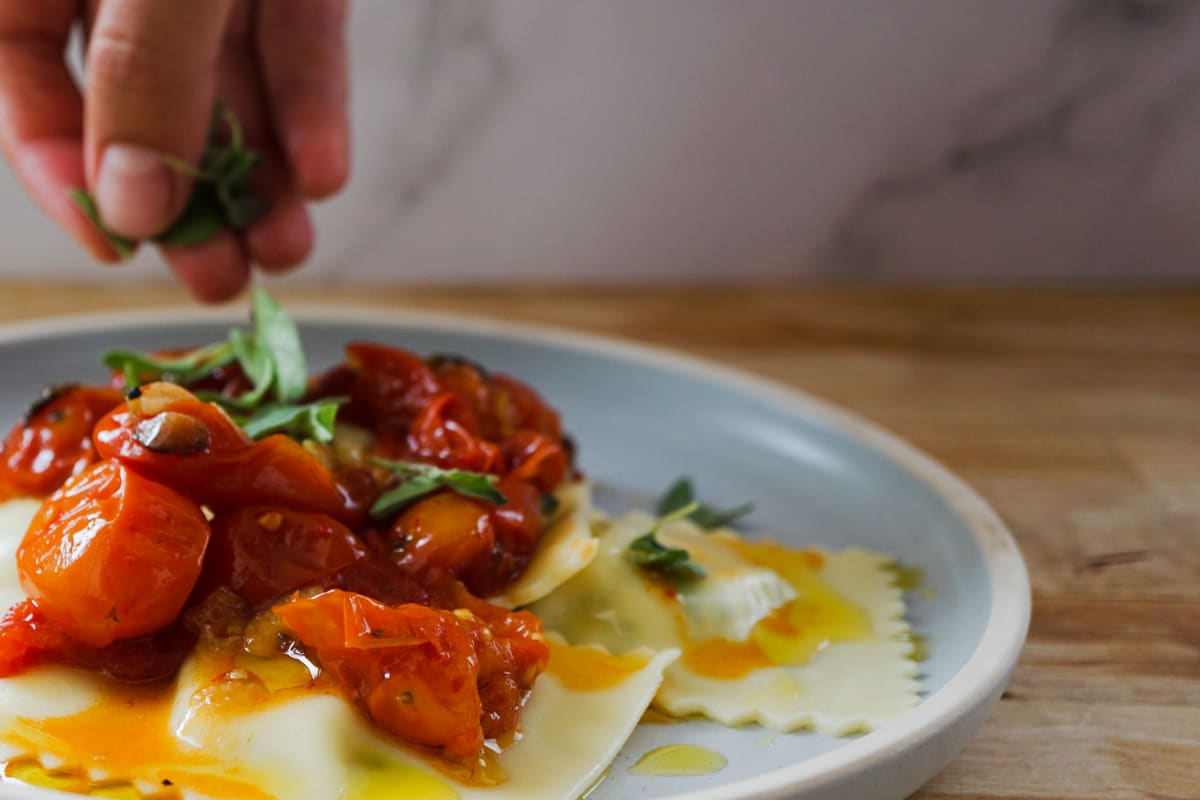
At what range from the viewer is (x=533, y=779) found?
2.67m

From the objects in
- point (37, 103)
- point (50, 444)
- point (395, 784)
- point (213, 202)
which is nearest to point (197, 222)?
point (213, 202)

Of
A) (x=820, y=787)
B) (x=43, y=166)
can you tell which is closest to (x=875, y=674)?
(x=820, y=787)

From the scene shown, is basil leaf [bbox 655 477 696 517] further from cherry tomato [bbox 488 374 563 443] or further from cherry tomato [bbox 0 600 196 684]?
cherry tomato [bbox 0 600 196 684]

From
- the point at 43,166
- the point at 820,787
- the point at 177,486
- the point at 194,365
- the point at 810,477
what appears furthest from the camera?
the point at 43,166

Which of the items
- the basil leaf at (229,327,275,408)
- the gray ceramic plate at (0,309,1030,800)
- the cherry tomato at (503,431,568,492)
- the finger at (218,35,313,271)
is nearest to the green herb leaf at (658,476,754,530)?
the gray ceramic plate at (0,309,1030,800)

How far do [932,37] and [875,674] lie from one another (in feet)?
14.6

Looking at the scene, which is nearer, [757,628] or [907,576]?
[757,628]

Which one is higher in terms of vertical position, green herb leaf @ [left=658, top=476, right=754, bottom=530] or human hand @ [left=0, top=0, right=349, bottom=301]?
human hand @ [left=0, top=0, right=349, bottom=301]

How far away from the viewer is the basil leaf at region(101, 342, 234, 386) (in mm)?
3615

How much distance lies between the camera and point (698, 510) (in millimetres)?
4121

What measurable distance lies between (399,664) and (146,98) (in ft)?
6.46

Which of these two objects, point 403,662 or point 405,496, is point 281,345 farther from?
point 403,662

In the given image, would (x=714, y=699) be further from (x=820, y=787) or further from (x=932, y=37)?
(x=932, y=37)

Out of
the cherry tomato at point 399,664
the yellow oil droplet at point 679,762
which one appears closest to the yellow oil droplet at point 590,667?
the yellow oil droplet at point 679,762
